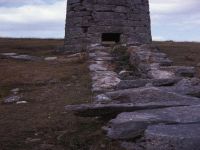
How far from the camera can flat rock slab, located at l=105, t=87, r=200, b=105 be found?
775 cm

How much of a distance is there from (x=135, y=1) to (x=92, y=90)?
1121 centimetres

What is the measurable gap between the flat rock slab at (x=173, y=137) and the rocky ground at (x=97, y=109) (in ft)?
0.04

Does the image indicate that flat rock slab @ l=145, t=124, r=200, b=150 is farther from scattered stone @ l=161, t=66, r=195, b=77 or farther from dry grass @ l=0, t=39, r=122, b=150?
scattered stone @ l=161, t=66, r=195, b=77

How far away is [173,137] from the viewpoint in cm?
569

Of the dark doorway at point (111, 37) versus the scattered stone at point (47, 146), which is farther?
the dark doorway at point (111, 37)

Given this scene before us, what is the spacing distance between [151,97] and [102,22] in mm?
13384

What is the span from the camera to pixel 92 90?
1131 cm

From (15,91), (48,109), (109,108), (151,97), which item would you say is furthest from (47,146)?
(15,91)

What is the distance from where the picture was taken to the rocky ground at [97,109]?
21.3 feet

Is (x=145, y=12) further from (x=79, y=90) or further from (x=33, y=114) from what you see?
(x=33, y=114)

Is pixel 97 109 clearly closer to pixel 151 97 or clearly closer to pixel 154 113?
pixel 154 113

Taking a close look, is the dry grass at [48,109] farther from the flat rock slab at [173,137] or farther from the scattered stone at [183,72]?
the scattered stone at [183,72]

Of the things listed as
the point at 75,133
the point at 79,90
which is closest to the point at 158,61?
the point at 79,90

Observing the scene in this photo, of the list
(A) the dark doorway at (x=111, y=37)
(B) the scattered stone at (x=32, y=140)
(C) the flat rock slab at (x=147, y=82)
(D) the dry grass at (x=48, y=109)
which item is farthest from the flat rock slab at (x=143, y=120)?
(A) the dark doorway at (x=111, y=37)
